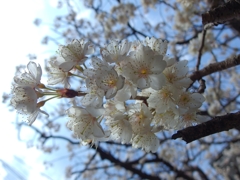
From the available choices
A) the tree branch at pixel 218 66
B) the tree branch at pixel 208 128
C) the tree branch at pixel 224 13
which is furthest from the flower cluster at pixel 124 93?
the tree branch at pixel 218 66

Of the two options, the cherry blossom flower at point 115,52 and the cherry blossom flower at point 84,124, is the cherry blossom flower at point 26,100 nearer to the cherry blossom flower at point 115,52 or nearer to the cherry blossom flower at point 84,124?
the cherry blossom flower at point 84,124

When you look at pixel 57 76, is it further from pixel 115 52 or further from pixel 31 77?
pixel 115 52

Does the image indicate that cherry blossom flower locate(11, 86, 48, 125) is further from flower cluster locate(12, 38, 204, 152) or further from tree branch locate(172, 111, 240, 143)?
tree branch locate(172, 111, 240, 143)

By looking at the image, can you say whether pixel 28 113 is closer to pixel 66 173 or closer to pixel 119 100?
pixel 119 100

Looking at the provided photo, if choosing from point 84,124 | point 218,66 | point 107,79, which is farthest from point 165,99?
point 218,66

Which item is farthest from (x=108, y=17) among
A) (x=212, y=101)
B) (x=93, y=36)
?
(x=212, y=101)
